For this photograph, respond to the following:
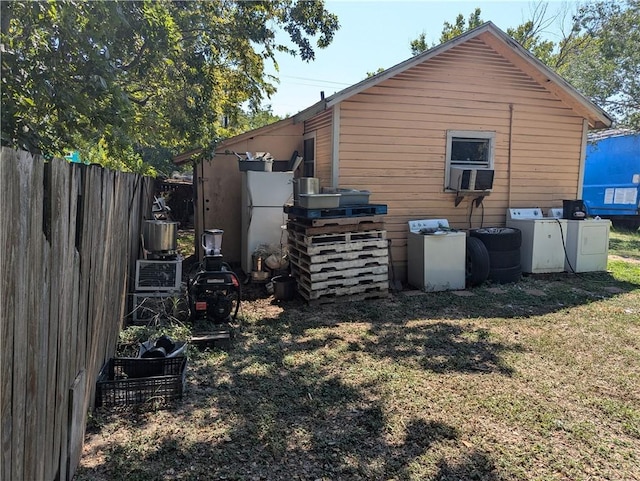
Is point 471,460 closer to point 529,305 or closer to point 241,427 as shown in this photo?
point 241,427

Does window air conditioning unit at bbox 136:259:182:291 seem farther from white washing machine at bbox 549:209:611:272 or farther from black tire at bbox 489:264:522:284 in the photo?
white washing machine at bbox 549:209:611:272

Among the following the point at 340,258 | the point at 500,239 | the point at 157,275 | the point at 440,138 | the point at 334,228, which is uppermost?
the point at 440,138

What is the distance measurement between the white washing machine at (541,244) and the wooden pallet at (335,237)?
315cm

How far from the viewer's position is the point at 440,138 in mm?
8133

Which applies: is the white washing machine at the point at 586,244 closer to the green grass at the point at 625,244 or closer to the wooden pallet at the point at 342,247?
the green grass at the point at 625,244

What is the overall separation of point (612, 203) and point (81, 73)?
57.0ft

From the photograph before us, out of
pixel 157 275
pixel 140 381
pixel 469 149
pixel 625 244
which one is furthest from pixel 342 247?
pixel 625 244

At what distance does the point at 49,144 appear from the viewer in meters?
3.32

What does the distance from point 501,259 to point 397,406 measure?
4.99 m

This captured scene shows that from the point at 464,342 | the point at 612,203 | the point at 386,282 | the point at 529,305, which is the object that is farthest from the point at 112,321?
the point at 612,203

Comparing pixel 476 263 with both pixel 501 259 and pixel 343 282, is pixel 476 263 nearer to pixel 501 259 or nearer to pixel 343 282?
pixel 501 259

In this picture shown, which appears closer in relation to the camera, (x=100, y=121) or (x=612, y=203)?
(x=100, y=121)

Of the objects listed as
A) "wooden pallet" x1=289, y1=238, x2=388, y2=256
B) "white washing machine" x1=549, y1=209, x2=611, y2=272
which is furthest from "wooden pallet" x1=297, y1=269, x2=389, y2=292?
"white washing machine" x1=549, y1=209, x2=611, y2=272

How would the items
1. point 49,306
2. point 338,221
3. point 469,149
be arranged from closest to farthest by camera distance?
point 49,306 < point 338,221 < point 469,149
